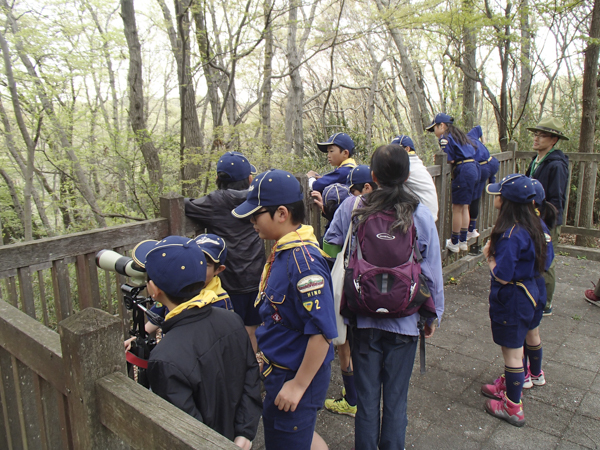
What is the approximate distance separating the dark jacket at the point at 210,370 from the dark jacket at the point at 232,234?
4.84ft

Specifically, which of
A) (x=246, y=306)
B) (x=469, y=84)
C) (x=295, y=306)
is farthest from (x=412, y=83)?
(x=295, y=306)

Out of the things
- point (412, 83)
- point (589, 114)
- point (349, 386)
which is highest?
point (412, 83)

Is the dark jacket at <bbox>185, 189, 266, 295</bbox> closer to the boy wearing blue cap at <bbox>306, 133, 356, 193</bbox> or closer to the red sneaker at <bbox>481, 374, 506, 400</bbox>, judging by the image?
the boy wearing blue cap at <bbox>306, 133, 356, 193</bbox>

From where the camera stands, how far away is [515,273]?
310cm

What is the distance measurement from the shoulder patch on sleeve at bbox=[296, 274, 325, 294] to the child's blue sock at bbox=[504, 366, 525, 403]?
198 centimetres

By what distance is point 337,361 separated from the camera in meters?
4.12

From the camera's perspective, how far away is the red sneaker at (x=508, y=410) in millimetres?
3176

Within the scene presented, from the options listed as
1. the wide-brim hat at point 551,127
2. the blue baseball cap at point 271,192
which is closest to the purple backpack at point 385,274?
the blue baseball cap at point 271,192

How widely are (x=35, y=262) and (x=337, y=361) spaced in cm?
269

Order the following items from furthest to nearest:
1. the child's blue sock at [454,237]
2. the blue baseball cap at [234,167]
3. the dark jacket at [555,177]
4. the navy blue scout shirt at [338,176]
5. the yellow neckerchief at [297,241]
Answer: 1. the child's blue sock at [454,237]
2. the dark jacket at [555,177]
3. the navy blue scout shirt at [338,176]
4. the blue baseball cap at [234,167]
5. the yellow neckerchief at [297,241]

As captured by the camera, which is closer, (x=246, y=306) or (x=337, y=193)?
(x=246, y=306)

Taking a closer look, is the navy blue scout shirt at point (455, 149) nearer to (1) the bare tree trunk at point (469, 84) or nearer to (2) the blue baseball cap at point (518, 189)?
(2) the blue baseball cap at point (518, 189)

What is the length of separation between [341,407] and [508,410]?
1226mm

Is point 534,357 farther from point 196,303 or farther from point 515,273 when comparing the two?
point 196,303
